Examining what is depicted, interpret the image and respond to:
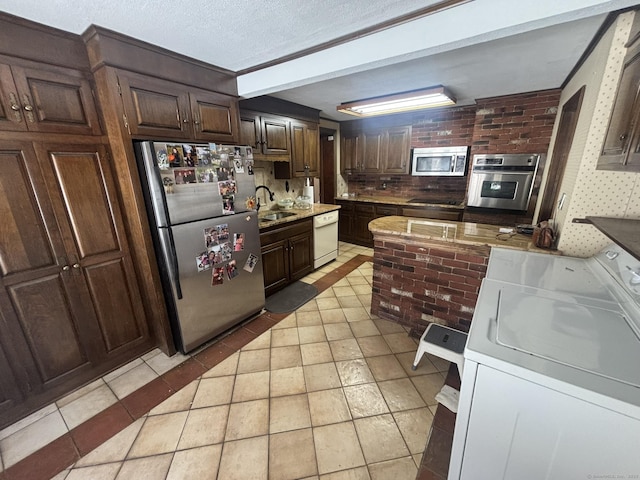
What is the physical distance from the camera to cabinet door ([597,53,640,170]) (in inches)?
44.7

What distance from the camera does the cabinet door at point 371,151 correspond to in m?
4.39

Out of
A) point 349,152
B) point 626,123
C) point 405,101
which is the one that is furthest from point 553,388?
point 349,152

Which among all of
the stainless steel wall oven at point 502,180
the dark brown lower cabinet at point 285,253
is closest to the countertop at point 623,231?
the stainless steel wall oven at point 502,180

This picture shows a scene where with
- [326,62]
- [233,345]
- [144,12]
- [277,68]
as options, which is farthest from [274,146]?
[233,345]

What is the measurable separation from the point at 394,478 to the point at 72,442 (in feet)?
5.96

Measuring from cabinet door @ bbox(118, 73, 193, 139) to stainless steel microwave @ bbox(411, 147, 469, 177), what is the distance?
3.34 metres

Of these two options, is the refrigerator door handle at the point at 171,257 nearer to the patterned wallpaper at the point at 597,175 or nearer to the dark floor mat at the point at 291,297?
the dark floor mat at the point at 291,297

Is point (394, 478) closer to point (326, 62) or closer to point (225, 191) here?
point (225, 191)

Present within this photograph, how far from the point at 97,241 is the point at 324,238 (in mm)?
2554

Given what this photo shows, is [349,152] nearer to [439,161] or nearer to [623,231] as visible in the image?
[439,161]

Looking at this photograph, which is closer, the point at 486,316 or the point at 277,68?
the point at 486,316

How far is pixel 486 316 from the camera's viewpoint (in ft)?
3.53

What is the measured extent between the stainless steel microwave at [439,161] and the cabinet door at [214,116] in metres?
2.94

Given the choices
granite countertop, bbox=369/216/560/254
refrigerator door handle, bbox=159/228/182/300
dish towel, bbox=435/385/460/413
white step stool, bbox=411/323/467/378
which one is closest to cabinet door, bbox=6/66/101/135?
refrigerator door handle, bbox=159/228/182/300
